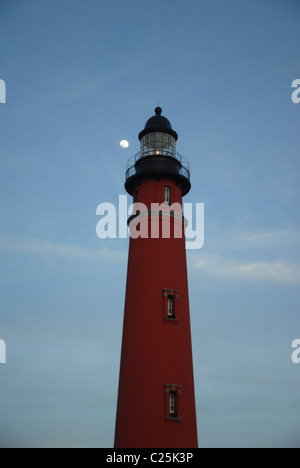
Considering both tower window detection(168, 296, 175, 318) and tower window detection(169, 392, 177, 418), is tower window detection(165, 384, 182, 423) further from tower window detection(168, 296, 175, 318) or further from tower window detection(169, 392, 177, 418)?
tower window detection(168, 296, 175, 318)

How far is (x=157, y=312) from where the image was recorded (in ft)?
80.1

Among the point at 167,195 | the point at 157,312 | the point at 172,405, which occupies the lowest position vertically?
the point at 172,405

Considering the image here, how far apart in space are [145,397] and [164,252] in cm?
819

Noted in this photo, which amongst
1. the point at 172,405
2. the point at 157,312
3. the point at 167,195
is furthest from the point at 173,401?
the point at 167,195

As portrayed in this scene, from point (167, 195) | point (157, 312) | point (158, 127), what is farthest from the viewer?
point (158, 127)

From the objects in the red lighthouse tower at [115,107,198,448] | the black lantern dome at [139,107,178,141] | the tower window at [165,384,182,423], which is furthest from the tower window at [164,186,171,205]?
the tower window at [165,384,182,423]

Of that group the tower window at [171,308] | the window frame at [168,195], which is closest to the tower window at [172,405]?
the tower window at [171,308]

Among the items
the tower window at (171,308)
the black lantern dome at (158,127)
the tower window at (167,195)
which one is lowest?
the tower window at (171,308)

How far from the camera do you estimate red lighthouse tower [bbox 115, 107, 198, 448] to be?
2256cm

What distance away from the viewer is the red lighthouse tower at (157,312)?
22.6 m

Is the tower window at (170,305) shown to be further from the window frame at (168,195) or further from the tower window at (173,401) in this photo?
the window frame at (168,195)

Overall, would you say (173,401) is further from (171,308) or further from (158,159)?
(158,159)

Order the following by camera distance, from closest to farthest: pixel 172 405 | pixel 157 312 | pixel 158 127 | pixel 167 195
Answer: pixel 172 405
pixel 157 312
pixel 167 195
pixel 158 127
